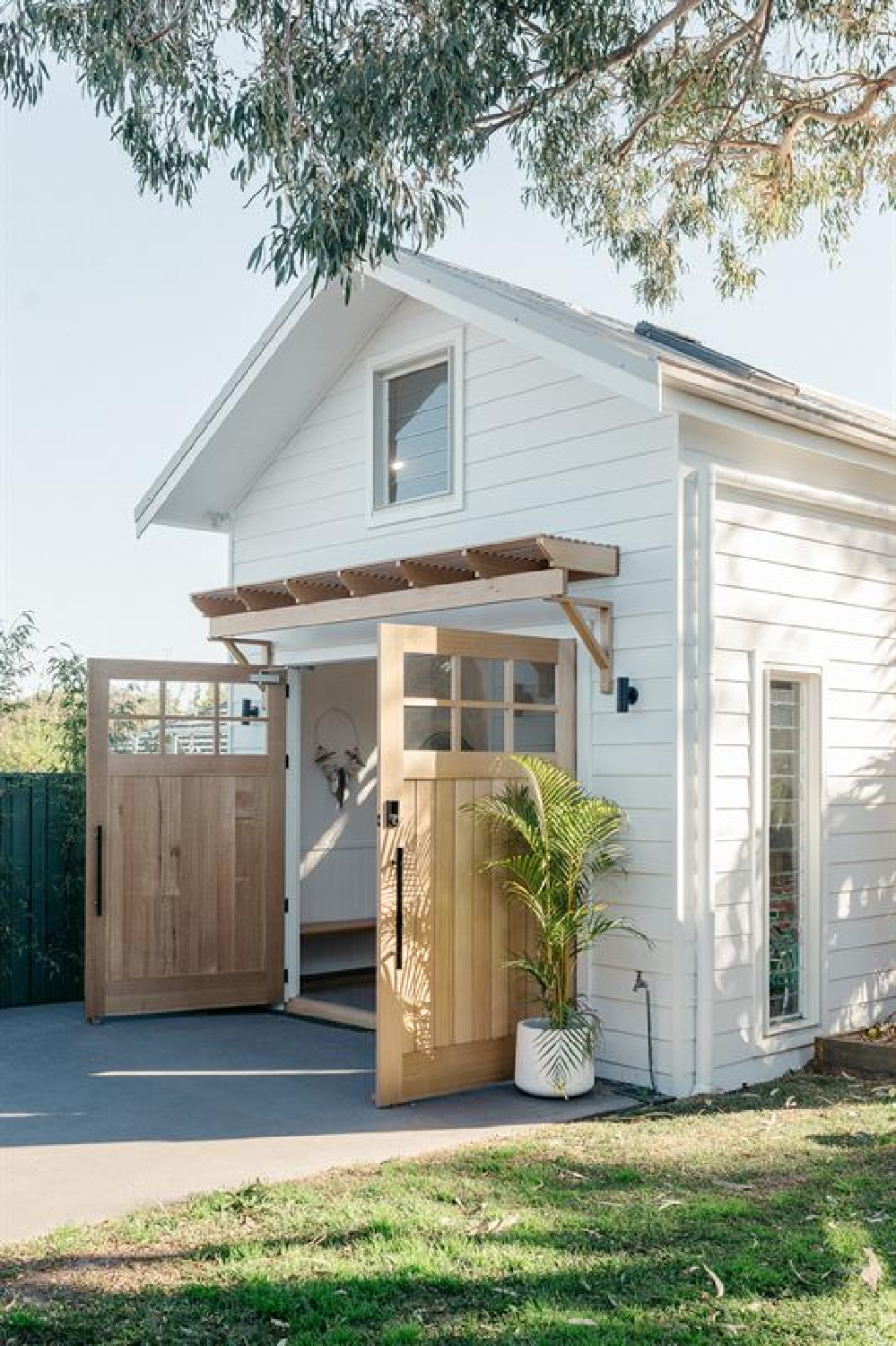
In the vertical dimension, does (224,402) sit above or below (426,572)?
above

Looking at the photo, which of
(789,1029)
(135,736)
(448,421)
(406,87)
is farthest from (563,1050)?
(406,87)

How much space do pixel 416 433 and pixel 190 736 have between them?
256 cm

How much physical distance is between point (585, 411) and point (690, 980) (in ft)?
10.3

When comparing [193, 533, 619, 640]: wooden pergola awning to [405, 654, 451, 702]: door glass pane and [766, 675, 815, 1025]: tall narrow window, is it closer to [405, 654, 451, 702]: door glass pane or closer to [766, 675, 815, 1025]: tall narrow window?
[405, 654, 451, 702]: door glass pane

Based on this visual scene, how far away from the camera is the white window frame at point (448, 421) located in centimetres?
839

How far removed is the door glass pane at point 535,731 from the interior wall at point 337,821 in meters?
3.58

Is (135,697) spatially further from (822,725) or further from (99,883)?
(822,725)

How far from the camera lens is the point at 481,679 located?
7.18 metres

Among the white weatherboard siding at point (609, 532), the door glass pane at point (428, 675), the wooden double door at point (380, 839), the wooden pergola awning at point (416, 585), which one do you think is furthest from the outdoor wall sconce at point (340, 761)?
the door glass pane at point (428, 675)

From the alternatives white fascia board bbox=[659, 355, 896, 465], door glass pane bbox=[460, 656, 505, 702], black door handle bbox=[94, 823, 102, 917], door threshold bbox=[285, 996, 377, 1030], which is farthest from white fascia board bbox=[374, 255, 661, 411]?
door threshold bbox=[285, 996, 377, 1030]

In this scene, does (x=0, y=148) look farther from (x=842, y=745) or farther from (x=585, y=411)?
(x=842, y=745)

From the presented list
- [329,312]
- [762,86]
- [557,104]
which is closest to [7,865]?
[329,312]

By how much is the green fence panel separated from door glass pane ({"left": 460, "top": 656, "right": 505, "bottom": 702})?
391 centimetres

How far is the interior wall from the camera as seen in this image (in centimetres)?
1079
